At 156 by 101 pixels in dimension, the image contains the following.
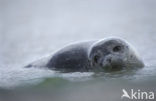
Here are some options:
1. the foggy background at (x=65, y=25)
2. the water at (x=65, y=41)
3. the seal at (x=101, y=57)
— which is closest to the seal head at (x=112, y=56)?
the seal at (x=101, y=57)

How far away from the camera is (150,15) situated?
21.2 metres

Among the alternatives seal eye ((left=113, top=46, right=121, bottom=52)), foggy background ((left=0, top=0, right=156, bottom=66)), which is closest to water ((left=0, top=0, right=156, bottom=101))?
foggy background ((left=0, top=0, right=156, bottom=66))

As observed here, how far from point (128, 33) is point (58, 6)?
15382 millimetres

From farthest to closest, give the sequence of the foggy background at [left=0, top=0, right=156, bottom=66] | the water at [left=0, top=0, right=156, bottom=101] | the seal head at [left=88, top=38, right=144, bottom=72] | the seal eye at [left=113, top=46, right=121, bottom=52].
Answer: the foggy background at [left=0, top=0, right=156, bottom=66], the seal eye at [left=113, top=46, right=121, bottom=52], the seal head at [left=88, top=38, right=144, bottom=72], the water at [left=0, top=0, right=156, bottom=101]

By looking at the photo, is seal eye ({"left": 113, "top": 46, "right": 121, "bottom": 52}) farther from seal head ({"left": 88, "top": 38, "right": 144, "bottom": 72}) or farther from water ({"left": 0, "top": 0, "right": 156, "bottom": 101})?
water ({"left": 0, "top": 0, "right": 156, "bottom": 101})

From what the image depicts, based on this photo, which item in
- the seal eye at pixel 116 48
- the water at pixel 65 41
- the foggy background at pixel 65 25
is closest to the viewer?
the water at pixel 65 41

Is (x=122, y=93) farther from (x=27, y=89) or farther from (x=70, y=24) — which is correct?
(x=70, y=24)

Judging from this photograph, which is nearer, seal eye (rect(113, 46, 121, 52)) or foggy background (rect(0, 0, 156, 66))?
seal eye (rect(113, 46, 121, 52))

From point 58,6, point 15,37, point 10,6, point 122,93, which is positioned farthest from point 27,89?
point 58,6

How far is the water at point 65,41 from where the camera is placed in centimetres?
723

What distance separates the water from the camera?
723 cm

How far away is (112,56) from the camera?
339 inches

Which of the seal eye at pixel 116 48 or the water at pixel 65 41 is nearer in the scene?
the water at pixel 65 41

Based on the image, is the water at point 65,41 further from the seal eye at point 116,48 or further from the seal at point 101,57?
the seal eye at point 116,48
